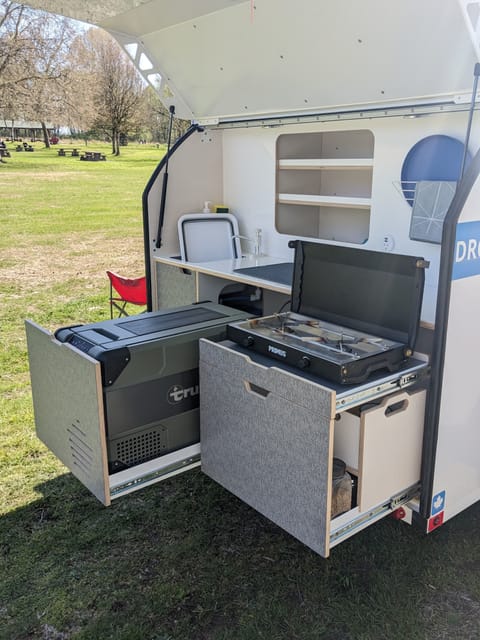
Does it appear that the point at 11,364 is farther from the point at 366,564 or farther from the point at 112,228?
the point at 112,228

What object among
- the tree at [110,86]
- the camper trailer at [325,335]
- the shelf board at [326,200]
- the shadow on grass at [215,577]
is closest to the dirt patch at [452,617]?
the shadow on grass at [215,577]

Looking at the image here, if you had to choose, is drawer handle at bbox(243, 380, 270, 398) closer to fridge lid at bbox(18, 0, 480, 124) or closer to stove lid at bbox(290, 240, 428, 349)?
stove lid at bbox(290, 240, 428, 349)

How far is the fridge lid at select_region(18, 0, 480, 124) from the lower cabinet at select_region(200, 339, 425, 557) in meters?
1.18

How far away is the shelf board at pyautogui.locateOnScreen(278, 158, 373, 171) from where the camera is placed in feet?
9.12

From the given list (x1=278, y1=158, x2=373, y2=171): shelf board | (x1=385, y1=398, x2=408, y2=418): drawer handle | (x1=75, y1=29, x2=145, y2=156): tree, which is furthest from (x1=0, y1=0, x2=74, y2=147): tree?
(x1=385, y1=398, x2=408, y2=418): drawer handle

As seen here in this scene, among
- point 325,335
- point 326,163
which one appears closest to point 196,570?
point 325,335

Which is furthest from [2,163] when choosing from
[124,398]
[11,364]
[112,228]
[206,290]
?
[124,398]

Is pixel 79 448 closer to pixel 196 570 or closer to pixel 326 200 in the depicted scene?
pixel 196 570

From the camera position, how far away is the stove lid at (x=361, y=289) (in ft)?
6.10

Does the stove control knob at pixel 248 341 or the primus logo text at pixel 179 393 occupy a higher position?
the stove control knob at pixel 248 341

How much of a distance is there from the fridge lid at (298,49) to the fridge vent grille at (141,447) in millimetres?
1630

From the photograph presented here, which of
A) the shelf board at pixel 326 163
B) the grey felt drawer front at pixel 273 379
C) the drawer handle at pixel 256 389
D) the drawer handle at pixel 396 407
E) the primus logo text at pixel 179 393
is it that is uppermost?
the shelf board at pixel 326 163

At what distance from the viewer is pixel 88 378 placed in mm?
1850

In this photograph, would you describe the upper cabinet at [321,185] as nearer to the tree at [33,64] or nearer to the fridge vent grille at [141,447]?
the fridge vent grille at [141,447]
